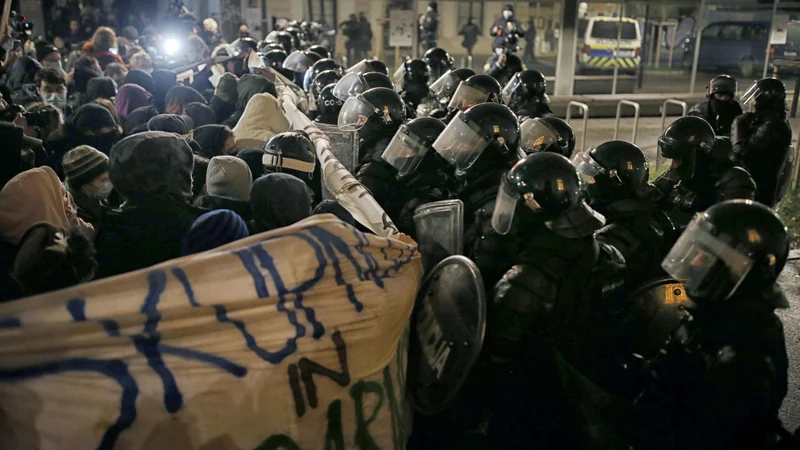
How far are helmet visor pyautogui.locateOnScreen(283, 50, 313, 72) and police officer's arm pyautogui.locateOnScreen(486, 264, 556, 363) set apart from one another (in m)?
7.88

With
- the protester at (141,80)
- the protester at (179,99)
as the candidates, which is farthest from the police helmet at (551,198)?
the protester at (141,80)

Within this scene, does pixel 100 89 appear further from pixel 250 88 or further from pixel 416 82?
pixel 416 82

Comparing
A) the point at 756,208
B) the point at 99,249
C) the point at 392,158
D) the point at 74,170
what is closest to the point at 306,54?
the point at 392,158

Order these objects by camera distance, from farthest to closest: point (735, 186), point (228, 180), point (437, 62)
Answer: point (437, 62) < point (735, 186) < point (228, 180)

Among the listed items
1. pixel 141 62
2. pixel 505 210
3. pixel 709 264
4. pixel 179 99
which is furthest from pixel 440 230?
pixel 141 62

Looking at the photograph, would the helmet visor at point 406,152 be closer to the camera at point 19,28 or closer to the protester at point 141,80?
the protester at point 141,80

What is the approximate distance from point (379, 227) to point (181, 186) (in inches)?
39.4

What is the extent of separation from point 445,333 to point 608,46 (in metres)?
A: 17.3

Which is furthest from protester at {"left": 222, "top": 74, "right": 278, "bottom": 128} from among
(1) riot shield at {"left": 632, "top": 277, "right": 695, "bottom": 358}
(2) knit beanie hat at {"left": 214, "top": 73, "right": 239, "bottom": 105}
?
(1) riot shield at {"left": 632, "top": 277, "right": 695, "bottom": 358}

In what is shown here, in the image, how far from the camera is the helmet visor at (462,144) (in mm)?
4230

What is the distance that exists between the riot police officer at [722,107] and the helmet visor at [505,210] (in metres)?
5.08

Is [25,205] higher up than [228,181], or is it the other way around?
[25,205]

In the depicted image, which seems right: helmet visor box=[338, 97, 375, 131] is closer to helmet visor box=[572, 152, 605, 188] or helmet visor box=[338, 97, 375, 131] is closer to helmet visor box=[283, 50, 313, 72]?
helmet visor box=[572, 152, 605, 188]

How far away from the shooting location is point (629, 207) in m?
4.01
